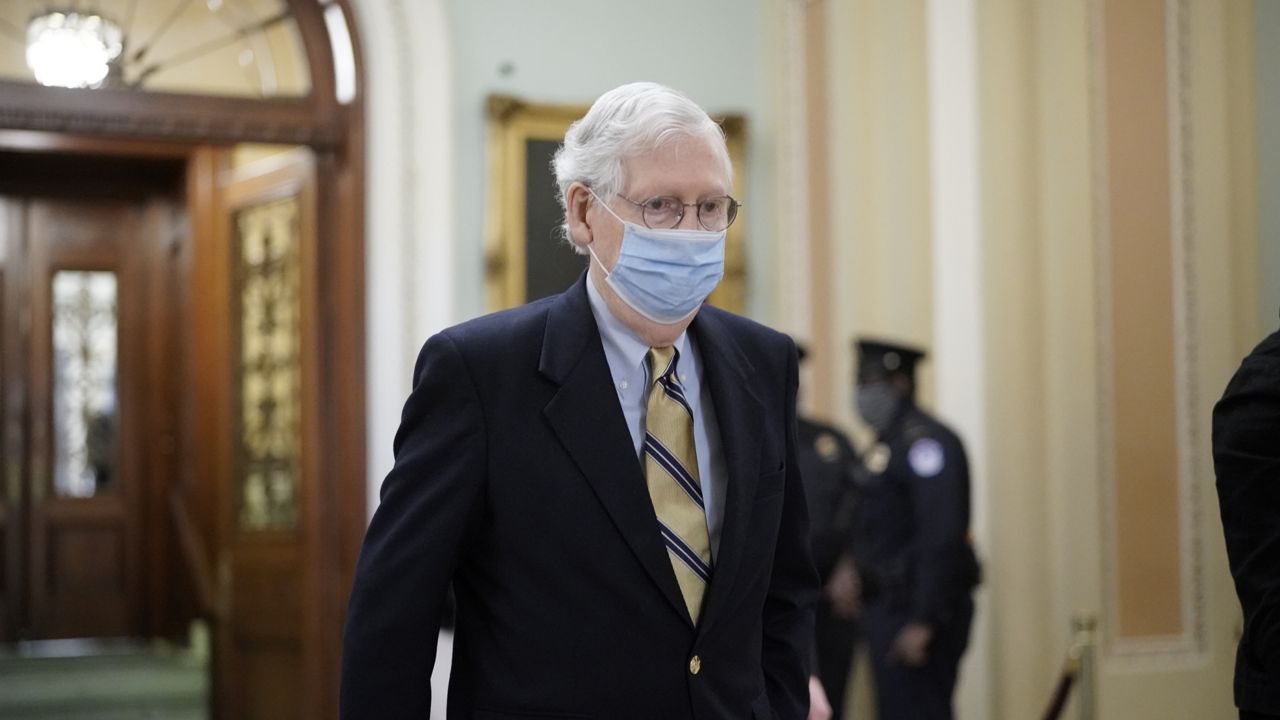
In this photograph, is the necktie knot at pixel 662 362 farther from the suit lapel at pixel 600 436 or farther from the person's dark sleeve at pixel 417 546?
the person's dark sleeve at pixel 417 546

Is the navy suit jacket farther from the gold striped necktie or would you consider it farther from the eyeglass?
the eyeglass

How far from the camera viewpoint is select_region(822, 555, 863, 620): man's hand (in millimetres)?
4988

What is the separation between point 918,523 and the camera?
15.8ft

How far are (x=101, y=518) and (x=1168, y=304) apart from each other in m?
6.98

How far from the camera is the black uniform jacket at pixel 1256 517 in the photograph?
2.05 m

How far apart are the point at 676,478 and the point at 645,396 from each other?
0.11 m

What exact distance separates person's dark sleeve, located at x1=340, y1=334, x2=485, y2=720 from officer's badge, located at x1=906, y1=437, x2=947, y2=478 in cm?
331

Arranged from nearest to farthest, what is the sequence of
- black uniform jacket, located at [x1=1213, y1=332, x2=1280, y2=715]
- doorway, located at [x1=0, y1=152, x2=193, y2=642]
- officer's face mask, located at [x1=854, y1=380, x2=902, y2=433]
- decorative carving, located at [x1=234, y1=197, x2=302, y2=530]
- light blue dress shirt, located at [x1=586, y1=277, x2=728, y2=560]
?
light blue dress shirt, located at [x1=586, y1=277, x2=728, y2=560] < black uniform jacket, located at [x1=1213, y1=332, x2=1280, y2=715] < officer's face mask, located at [x1=854, y1=380, x2=902, y2=433] < decorative carving, located at [x1=234, y1=197, x2=302, y2=530] < doorway, located at [x1=0, y1=152, x2=193, y2=642]

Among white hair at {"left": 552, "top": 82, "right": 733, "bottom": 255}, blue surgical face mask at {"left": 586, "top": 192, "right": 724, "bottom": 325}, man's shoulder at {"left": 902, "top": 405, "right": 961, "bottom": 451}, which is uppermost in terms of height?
white hair at {"left": 552, "top": 82, "right": 733, "bottom": 255}

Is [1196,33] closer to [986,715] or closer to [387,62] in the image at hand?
[986,715]

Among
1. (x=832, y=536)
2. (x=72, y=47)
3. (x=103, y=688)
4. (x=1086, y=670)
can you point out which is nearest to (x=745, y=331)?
(x=1086, y=670)

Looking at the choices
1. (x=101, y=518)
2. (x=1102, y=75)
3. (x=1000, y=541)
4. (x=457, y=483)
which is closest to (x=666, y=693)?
(x=457, y=483)

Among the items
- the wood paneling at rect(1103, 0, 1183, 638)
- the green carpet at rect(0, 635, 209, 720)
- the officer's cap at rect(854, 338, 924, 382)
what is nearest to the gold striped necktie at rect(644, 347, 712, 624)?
the officer's cap at rect(854, 338, 924, 382)

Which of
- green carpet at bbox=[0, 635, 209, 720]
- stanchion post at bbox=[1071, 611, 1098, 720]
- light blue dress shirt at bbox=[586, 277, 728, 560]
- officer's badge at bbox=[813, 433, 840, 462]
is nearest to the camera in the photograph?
light blue dress shirt at bbox=[586, 277, 728, 560]
